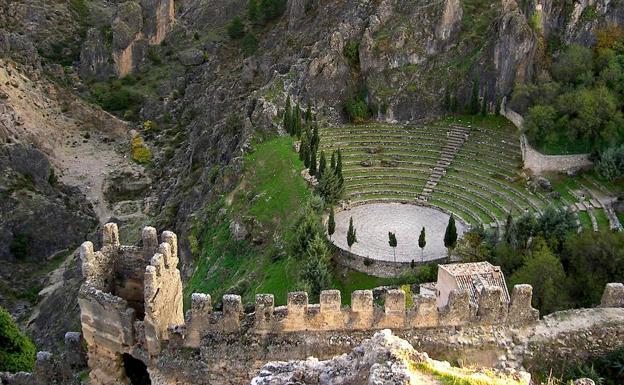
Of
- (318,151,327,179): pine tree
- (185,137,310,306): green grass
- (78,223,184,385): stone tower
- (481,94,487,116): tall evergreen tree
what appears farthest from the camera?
(481,94,487,116): tall evergreen tree

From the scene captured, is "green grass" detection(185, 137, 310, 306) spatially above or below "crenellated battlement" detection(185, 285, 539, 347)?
below

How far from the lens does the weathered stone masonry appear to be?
2070 cm

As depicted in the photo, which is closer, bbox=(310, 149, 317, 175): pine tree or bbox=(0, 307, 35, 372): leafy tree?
bbox=(0, 307, 35, 372): leafy tree

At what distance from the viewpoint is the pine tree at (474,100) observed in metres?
54.3

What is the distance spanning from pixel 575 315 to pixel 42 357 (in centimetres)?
1772

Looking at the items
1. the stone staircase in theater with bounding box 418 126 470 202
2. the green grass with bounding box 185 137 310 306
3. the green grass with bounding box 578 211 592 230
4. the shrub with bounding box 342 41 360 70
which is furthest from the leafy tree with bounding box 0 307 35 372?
the shrub with bounding box 342 41 360 70

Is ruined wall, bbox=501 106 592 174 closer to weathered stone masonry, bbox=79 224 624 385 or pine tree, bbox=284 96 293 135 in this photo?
pine tree, bbox=284 96 293 135

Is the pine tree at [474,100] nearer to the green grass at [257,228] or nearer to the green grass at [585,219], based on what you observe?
the green grass at [257,228]

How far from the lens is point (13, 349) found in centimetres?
3962

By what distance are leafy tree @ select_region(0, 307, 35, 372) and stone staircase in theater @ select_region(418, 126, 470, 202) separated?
24.7 metres

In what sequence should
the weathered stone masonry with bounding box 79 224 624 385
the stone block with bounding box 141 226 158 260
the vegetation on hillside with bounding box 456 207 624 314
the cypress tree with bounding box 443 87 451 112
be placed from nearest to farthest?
the weathered stone masonry with bounding box 79 224 624 385
the stone block with bounding box 141 226 158 260
the vegetation on hillside with bounding box 456 207 624 314
the cypress tree with bounding box 443 87 451 112

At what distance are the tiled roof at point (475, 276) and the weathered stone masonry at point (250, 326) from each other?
5488 mm

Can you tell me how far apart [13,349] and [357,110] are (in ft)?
97.6

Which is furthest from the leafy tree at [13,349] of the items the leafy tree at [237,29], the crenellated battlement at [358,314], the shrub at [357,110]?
the leafy tree at [237,29]
